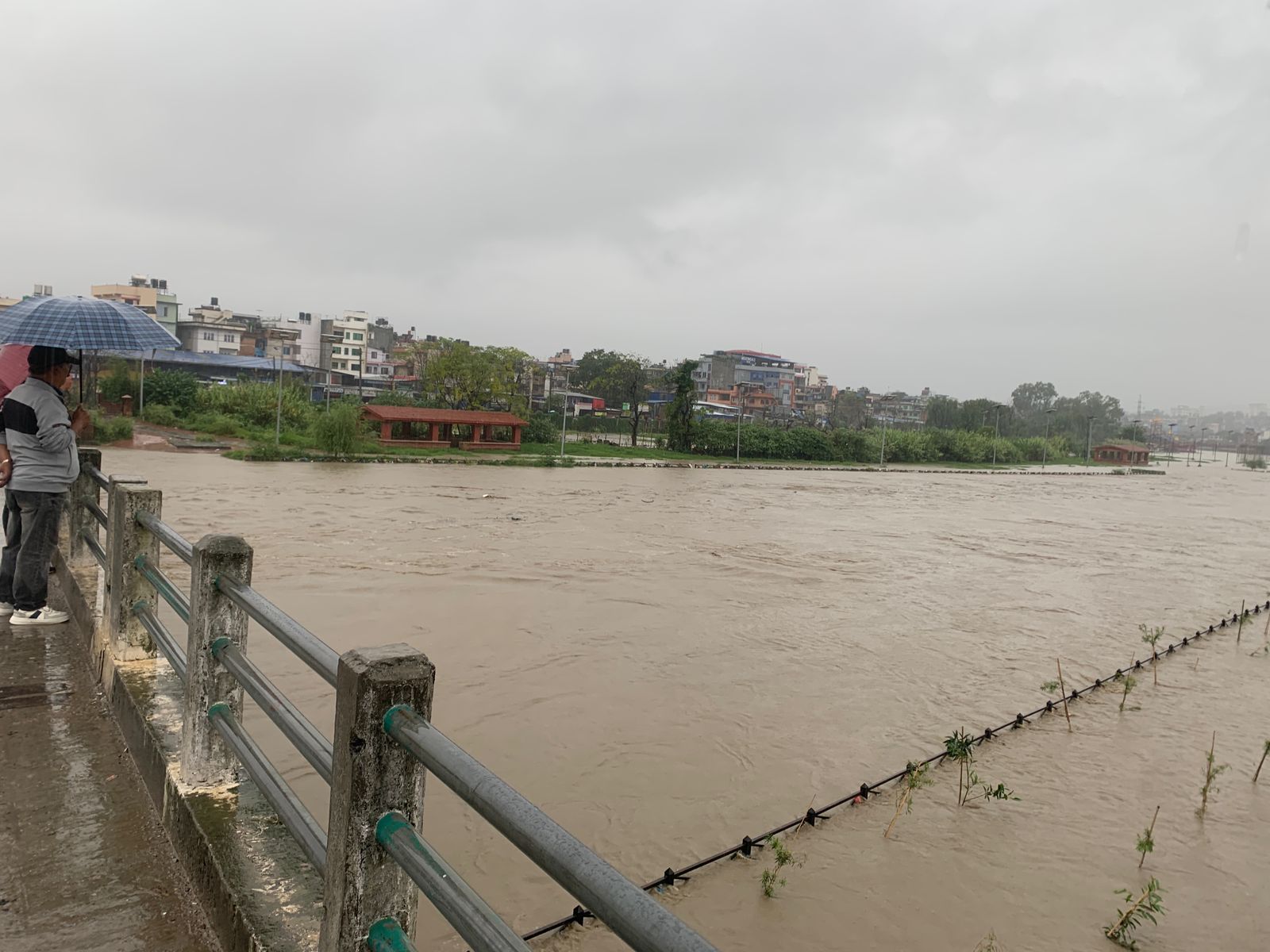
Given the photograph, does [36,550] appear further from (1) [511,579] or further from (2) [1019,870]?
(1) [511,579]

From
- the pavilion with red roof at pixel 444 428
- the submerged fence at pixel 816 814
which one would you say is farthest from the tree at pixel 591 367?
the submerged fence at pixel 816 814

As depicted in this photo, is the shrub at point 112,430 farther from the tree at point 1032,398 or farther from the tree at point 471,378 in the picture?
the tree at point 1032,398

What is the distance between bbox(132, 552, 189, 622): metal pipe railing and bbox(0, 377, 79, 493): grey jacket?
3.98 feet

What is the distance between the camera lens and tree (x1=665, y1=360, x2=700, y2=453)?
5341 cm

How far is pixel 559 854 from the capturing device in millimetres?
1173

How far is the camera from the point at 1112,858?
5.17m

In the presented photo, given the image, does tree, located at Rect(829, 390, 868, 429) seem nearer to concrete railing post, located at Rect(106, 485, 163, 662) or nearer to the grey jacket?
the grey jacket

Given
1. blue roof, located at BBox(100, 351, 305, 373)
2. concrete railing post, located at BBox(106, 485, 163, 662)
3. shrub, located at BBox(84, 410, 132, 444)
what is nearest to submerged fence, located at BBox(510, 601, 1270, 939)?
concrete railing post, located at BBox(106, 485, 163, 662)

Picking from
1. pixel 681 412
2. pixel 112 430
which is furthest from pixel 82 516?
pixel 681 412

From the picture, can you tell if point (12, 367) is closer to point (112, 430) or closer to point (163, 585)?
point (163, 585)

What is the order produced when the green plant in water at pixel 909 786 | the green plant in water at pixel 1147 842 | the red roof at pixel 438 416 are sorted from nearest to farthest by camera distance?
the green plant in water at pixel 1147 842
the green plant in water at pixel 909 786
the red roof at pixel 438 416

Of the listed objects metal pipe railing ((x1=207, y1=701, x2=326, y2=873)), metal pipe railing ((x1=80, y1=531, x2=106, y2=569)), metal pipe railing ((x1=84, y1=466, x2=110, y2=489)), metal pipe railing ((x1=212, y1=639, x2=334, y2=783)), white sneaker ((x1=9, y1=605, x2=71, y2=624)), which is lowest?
white sneaker ((x1=9, y1=605, x2=71, y2=624))

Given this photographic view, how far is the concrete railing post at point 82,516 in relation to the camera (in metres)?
5.23

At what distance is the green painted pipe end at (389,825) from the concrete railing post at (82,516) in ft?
14.4
